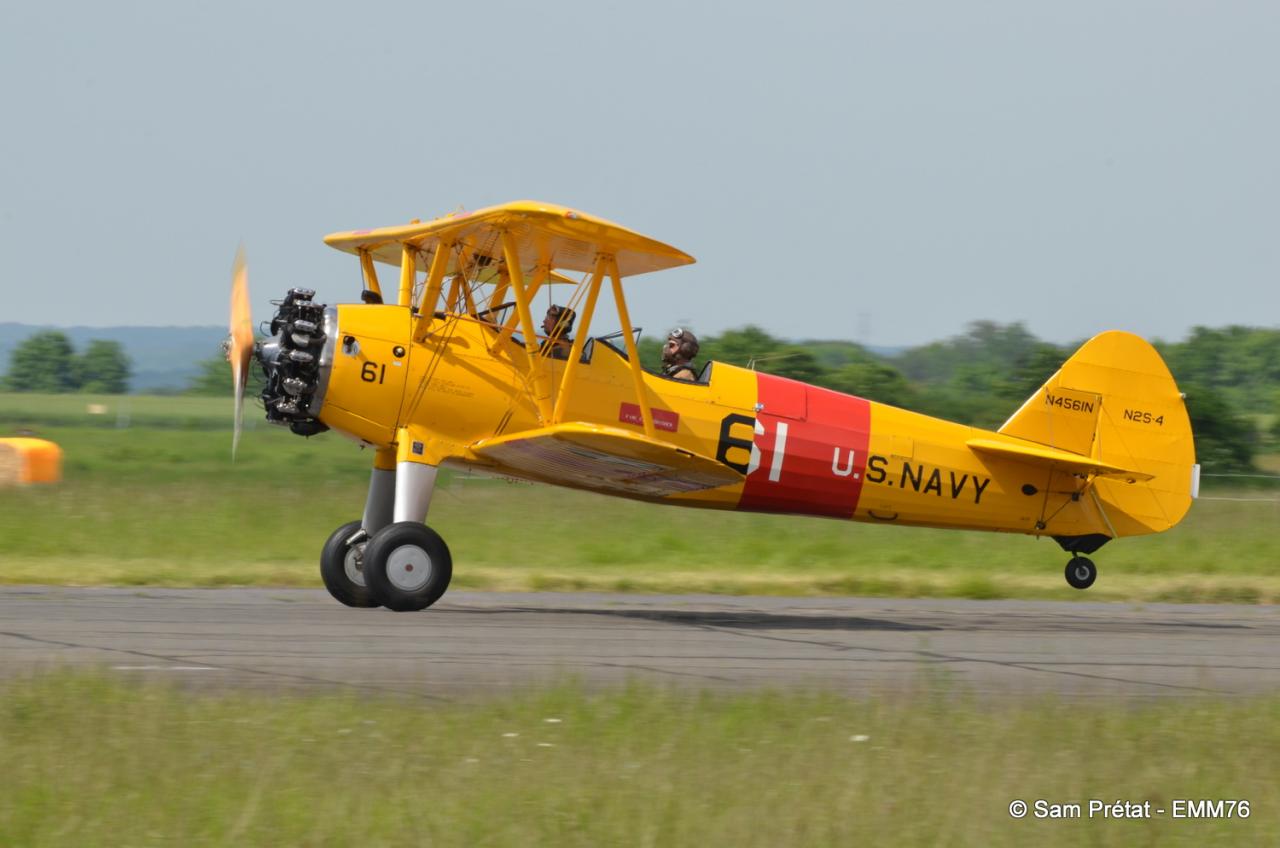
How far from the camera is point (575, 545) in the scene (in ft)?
57.2

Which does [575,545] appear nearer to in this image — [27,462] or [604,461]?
[604,461]

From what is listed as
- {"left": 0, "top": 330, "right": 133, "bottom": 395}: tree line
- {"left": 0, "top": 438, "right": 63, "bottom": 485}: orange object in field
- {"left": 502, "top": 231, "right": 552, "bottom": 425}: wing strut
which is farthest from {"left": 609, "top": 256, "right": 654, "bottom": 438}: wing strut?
{"left": 0, "top": 330, "right": 133, "bottom": 395}: tree line

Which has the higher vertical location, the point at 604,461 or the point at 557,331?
the point at 557,331

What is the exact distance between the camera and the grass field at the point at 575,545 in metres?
14.6

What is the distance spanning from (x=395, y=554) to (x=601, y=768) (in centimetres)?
525

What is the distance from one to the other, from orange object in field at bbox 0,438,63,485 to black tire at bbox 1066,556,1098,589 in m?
14.5

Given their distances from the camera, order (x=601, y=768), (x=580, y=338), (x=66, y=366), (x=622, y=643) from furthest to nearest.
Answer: (x=66, y=366) → (x=580, y=338) → (x=622, y=643) → (x=601, y=768)

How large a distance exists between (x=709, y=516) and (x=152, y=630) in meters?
11.3

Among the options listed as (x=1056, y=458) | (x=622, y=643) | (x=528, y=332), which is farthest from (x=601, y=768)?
(x=1056, y=458)

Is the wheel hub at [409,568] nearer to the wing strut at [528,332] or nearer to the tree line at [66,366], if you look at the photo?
the wing strut at [528,332]

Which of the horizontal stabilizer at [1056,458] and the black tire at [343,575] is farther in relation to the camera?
the horizontal stabilizer at [1056,458]

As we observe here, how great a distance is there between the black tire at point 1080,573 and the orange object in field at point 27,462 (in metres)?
14.5

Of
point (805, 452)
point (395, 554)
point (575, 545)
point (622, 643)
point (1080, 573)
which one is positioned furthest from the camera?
point (575, 545)

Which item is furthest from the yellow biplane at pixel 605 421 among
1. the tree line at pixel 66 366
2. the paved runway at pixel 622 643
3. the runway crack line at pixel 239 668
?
the tree line at pixel 66 366
